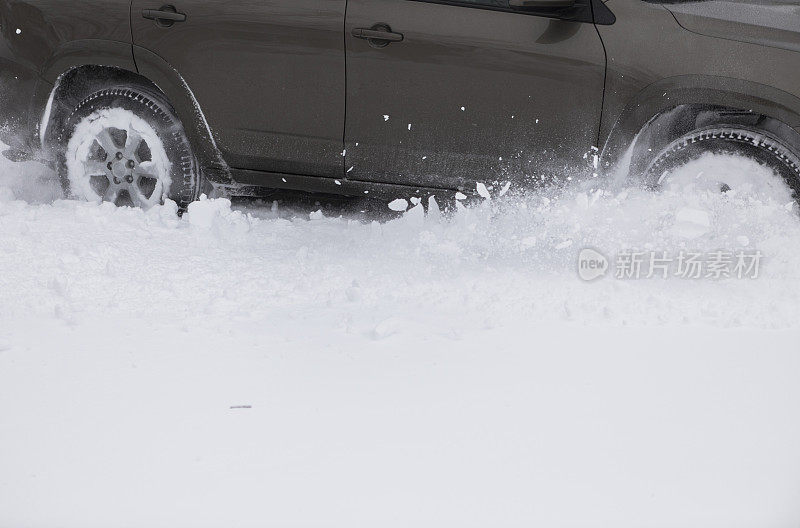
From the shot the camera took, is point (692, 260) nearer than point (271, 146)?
Yes

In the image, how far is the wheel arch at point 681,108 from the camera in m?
3.85

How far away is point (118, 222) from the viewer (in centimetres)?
427

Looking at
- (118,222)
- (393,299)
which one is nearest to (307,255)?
(393,299)

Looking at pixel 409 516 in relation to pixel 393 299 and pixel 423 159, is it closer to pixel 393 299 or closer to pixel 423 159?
pixel 393 299

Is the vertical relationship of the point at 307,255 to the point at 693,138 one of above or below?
below

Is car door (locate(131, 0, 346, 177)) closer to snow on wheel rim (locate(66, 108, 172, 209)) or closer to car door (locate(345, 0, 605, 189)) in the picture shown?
car door (locate(345, 0, 605, 189))

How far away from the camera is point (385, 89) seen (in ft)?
13.5

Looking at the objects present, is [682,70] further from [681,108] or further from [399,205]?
[399,205]

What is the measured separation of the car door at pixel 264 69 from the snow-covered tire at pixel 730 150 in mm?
1494

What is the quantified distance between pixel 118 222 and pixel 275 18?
4.01 feet

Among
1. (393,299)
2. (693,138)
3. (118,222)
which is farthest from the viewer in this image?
(118,222)

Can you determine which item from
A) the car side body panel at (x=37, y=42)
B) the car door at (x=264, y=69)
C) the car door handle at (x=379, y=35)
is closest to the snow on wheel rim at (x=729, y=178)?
the car door handle at (x=379, y=35)

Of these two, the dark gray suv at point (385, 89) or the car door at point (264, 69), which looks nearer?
the dark gray suv at point (385, 89)

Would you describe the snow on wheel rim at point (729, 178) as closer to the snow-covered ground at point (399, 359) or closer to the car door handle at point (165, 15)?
the snow-covered ground at point (399, 359)
